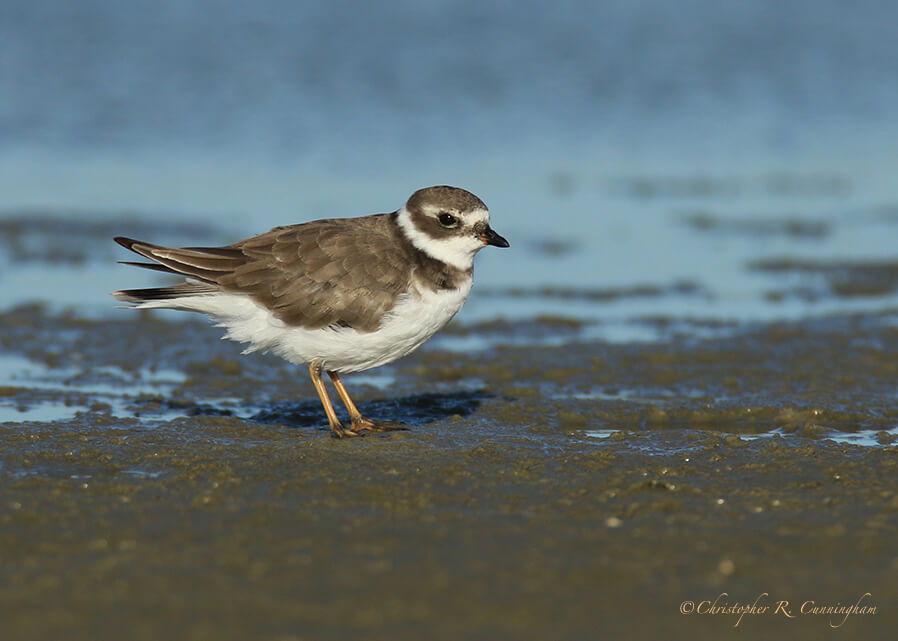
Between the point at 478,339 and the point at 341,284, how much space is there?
387cm

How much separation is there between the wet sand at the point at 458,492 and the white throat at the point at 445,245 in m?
1.22

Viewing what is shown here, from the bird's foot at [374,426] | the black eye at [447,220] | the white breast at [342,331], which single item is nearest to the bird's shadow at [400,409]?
the bird's foot at [374,426]

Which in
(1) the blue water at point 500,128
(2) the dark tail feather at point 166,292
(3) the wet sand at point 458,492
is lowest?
(3) the wet sand at point 458,492

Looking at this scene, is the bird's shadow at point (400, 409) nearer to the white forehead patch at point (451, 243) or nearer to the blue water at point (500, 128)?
the white forehead patch at point (451, 243)

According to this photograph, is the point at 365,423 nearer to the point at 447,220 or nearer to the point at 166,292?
the point at 447,220

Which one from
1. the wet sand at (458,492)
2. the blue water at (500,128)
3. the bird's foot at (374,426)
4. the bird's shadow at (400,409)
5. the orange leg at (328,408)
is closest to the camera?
the wet sand at (458,492)

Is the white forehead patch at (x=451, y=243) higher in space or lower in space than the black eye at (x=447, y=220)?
lower

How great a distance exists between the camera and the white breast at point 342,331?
8.12 meters

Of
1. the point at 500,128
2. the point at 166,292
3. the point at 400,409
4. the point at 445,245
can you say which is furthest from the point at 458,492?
the point at 500,128

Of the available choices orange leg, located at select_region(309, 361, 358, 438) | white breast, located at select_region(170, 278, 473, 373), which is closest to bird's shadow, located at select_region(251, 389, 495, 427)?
orange leg, located at select_region(309, 361, 358, 438)

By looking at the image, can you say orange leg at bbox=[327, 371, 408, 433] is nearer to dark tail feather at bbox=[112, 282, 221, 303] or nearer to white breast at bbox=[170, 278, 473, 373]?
white breast at bbox=[170, 278, 473, 373]

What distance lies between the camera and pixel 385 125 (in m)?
20.9

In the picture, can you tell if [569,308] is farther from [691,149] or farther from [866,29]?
[866,29]

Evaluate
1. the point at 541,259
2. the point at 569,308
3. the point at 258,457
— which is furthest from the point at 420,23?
the point at 258,457
